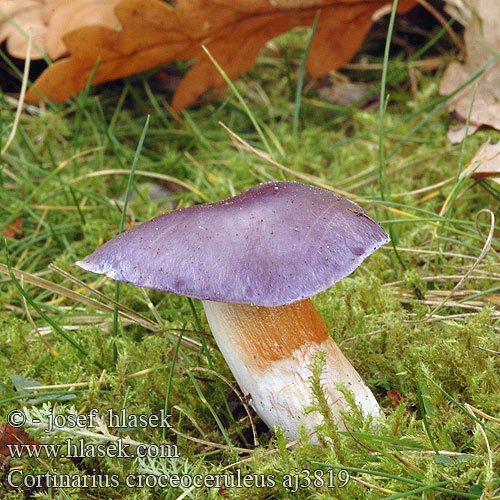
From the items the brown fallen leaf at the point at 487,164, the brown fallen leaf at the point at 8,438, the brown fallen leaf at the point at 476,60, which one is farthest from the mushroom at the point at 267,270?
the brown fallen leaf at the point at 476,60

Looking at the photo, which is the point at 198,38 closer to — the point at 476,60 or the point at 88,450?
the point at 476,60

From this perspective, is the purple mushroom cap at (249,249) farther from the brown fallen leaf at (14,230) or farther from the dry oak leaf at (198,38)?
the dry oak leaf at (198,38)

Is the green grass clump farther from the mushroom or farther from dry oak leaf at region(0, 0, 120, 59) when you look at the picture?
dry oak leaf at region(0, 0, 120, 59)

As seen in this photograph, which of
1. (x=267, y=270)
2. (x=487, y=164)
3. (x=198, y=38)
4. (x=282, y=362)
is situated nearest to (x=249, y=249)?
(x=267, y=270)

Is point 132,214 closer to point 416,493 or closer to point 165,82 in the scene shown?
point 165,82

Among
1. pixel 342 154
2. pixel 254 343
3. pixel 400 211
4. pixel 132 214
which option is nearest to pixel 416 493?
pixel 254 343

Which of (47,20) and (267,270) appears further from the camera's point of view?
(47,20)

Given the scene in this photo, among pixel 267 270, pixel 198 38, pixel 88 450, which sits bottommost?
pixel 88 450
